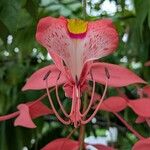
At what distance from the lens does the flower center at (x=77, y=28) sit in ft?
2.24

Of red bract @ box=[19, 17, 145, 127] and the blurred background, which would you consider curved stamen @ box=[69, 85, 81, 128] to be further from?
the blurred background

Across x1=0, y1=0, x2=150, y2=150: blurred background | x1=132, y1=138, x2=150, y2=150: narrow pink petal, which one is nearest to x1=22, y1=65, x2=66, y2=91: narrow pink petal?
x1=132, y1=138, x2=150, y2=150: narrow pink petal

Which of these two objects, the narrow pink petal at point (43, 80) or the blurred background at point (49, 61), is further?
the blurred background at point (49, 61)

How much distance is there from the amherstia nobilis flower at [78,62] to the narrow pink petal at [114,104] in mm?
35

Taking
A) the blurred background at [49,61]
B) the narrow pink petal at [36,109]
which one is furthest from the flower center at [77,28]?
the blurred background at [49,61]

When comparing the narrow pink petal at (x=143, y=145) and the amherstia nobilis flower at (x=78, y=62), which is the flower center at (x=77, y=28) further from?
the narrow pink petal at (x=143, y=145)

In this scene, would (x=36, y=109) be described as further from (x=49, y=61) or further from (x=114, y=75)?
(x=49, y=61)

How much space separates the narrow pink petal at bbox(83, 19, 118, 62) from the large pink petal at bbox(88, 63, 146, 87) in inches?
0.6

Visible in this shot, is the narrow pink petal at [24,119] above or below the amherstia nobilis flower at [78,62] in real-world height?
below

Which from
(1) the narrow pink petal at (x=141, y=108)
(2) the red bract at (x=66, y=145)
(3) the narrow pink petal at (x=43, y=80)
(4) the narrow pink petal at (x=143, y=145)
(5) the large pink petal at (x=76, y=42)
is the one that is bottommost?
(2) the red bract at (x=66, y=145)

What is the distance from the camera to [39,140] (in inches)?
53.0

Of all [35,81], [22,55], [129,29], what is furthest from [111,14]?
[35,81]

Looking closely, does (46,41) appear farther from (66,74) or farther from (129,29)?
(129,29)

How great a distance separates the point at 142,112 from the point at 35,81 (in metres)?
0.15
